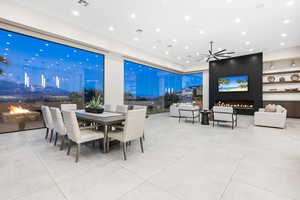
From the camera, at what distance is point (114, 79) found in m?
6.65

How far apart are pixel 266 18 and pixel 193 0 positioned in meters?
2.67

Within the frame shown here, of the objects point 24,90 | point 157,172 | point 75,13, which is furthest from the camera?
point 24,90

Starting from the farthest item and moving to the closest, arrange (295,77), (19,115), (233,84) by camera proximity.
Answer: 1. (233,84)
2. (295,77)
3. (19,115)

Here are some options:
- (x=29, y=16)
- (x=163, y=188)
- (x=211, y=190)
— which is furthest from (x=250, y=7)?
(x=29, y=16)

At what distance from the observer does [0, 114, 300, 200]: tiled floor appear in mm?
1641

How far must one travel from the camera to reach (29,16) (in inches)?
158

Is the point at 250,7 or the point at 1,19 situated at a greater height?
→ the point at 250,7

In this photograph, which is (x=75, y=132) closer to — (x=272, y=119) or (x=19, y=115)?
(x=19, y=115)

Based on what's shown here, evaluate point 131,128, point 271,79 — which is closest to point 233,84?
point 271,79

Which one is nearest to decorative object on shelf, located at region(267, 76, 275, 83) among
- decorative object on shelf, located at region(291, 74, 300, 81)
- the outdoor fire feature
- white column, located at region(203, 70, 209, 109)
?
decorative object on shelf, located at region(291, 74, 300, 81)

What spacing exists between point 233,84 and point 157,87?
187 inches

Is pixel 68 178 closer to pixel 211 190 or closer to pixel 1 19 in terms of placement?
pixel 211 190

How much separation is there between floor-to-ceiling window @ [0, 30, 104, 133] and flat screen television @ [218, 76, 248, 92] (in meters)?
8.01

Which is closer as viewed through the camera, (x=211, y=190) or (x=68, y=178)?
(x=211, y=190)
